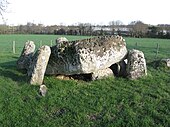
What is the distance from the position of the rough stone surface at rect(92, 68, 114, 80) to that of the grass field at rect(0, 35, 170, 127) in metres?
0.29

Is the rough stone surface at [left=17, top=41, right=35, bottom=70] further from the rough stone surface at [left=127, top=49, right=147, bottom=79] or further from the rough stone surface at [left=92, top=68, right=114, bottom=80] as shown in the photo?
the rough stone surface at [left=127, top=49, right=147, bottom=79]

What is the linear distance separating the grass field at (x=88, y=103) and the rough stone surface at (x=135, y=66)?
1.06 feet

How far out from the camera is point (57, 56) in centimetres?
1239

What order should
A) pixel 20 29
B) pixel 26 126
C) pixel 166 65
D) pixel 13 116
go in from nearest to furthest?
pixel 26 126 < pixel 13 116 < pixel 166 65 < pixel 20 29

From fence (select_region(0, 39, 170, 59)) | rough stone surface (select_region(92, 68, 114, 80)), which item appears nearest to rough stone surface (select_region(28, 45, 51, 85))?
rough stone surface (select_region(92, 68, 114, 80))

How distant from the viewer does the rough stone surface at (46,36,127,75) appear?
11.9 m

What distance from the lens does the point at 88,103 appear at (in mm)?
9992

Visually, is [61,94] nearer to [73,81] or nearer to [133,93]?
[73,81]

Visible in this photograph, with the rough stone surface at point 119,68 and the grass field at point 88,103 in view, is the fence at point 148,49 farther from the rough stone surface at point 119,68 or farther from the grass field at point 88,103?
the grass field at point 88,103

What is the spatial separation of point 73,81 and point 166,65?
17.4ft

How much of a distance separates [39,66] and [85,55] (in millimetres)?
1996

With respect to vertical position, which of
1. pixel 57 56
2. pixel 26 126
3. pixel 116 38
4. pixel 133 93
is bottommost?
pixel 26 126

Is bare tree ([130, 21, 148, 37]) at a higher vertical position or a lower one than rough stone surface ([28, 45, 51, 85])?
higher

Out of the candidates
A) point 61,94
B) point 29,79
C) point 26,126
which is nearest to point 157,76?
point 61,94
